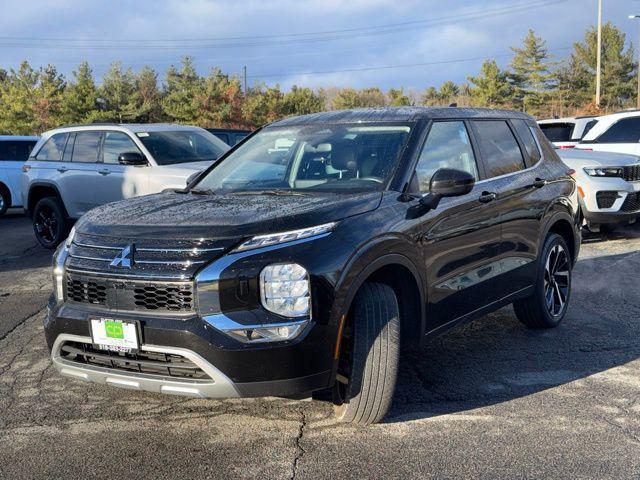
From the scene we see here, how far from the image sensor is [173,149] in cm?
991

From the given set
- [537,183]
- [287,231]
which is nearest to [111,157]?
[537,183]

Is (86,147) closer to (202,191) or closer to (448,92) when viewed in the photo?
(202,191)

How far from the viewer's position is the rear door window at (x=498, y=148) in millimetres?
4969

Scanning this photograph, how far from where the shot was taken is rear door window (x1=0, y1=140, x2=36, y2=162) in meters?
16.5

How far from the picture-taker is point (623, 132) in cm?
1189

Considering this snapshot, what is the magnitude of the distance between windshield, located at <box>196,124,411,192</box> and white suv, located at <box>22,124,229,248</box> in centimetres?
418

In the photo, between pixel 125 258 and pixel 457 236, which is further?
pixel 457 236

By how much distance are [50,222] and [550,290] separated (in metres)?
7.85

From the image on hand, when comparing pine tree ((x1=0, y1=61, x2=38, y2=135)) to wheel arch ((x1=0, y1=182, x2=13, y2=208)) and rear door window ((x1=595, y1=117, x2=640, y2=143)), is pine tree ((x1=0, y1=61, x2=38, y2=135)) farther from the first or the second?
rear door window ((x1=595, y1=117, x2=640, y2=143))

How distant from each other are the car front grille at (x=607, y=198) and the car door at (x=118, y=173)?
6256mm

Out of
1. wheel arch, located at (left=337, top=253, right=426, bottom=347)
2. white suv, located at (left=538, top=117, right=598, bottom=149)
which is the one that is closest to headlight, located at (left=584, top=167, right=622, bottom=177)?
white suv, located at (left=538, top=117, right=598, bottom=149)

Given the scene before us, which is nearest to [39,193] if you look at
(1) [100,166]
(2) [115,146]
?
(1) [100,166]

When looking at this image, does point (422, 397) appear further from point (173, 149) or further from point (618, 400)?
point (173, 149)

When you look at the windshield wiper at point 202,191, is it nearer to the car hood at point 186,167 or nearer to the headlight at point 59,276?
the headlight at point 59,276
